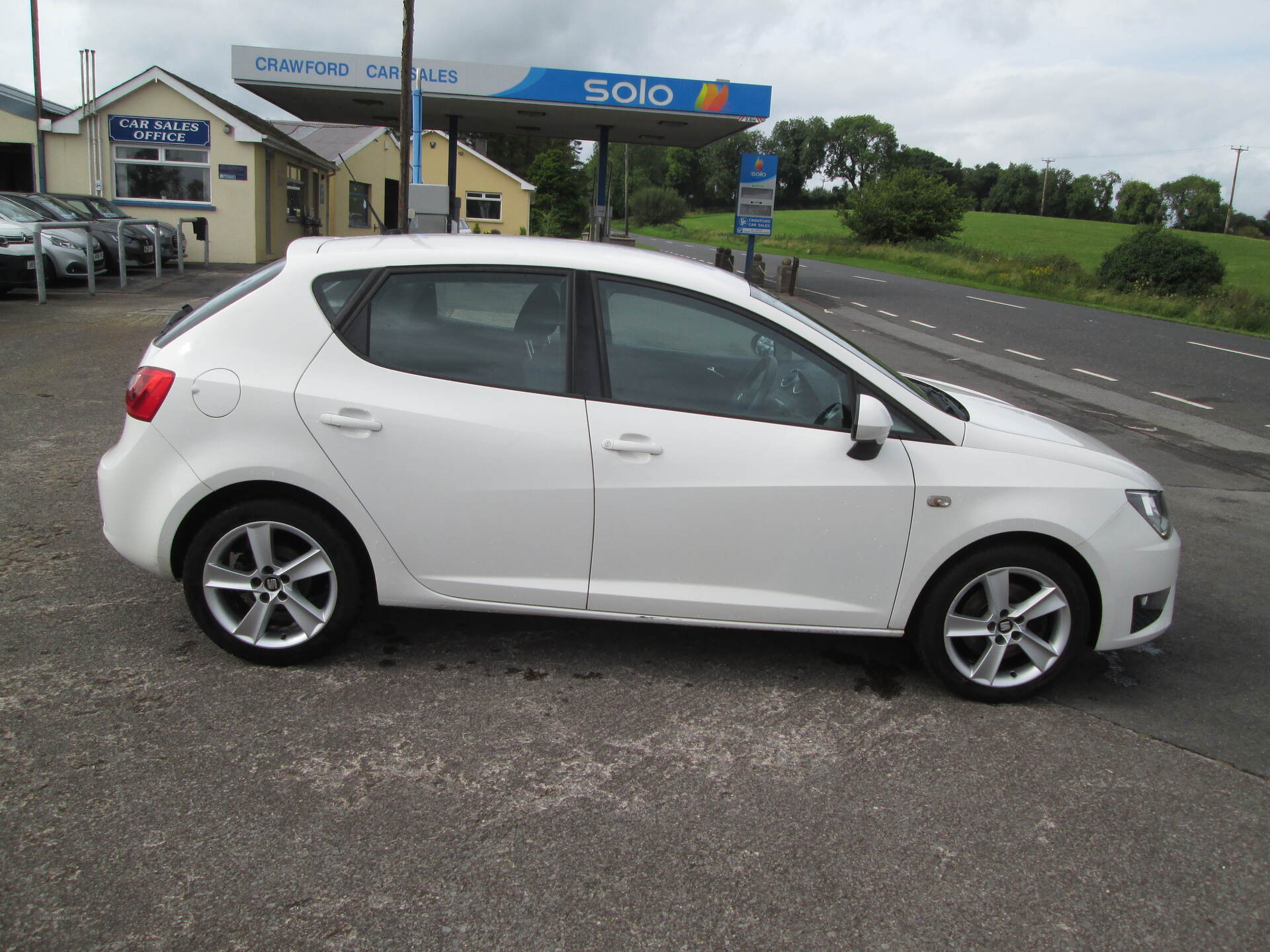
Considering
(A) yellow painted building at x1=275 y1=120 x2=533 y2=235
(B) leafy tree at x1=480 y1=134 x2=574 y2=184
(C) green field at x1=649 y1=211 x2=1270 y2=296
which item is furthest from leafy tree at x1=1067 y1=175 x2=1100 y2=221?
(A) yellow painted building at x1=275 y1=120 x2=533 y2=235

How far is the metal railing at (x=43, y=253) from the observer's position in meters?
15.2

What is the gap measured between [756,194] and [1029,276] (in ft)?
38.2

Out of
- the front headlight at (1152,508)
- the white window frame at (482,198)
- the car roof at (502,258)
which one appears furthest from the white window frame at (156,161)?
the front headlight at (1152,508)

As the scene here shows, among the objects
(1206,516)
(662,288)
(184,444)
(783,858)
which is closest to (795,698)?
(783,858)

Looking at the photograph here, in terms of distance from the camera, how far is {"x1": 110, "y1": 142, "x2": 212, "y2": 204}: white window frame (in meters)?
27.1

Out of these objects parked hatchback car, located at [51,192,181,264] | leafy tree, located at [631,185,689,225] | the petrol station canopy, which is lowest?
parked hatchback car, located at [51,192,181,264]

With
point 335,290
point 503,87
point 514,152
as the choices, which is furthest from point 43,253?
point 514,152

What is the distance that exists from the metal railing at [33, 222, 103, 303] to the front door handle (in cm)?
1474

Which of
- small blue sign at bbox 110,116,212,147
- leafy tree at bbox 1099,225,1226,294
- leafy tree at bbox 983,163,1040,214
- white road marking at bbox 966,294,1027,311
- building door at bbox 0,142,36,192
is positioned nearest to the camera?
white road marking at bbox 966,294,1027,311

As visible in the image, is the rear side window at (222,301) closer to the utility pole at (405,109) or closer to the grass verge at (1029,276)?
the utility pole at (405,109)

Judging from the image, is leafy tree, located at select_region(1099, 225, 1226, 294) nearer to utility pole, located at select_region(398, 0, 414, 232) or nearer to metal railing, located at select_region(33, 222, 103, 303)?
utility pole, located at select_region(398, 0, 414, 232)

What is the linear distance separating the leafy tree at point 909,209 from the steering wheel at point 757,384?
4924 centimetres

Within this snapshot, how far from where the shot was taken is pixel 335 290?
3867mm

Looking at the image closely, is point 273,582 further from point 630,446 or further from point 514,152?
point 514,152
